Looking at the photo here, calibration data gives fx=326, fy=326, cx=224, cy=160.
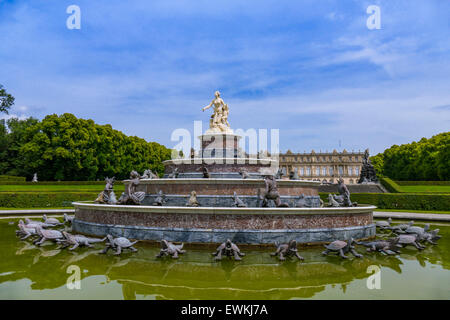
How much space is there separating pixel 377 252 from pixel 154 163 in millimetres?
63801

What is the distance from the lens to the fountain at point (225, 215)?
11102 mm

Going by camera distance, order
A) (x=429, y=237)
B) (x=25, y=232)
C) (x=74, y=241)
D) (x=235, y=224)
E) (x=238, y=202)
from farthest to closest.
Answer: (x=238, y=202) → (x=25, y=232) → (x=429, y=237) → (x=235, y=224) → (x=74, y=241)

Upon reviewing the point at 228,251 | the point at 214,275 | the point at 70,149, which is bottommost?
the point at 214,275

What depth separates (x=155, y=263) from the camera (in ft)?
29.7

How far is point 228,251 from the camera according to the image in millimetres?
9820

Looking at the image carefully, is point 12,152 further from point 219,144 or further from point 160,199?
point 160,199

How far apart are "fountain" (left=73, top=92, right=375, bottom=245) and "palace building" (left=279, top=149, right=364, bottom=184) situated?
12161 cm

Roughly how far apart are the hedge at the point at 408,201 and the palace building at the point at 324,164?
106173 mm

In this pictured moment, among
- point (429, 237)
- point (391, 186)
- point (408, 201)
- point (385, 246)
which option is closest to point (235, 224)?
point (385, 246)

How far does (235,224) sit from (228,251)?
55.9 inches

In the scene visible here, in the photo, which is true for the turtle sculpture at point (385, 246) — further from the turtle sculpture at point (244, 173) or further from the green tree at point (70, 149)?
the green tree at point (70, 149)

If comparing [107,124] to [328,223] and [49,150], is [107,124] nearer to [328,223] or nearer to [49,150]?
[49,150]

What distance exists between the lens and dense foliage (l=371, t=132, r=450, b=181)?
5844 cm
